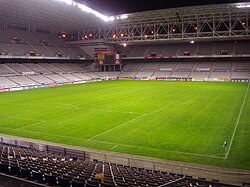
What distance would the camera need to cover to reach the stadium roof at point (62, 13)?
51.0 m

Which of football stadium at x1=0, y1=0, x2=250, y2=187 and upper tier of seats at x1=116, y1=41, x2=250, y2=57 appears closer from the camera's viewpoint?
football stadium at x1=0, y1=0, x2=250, y2=187

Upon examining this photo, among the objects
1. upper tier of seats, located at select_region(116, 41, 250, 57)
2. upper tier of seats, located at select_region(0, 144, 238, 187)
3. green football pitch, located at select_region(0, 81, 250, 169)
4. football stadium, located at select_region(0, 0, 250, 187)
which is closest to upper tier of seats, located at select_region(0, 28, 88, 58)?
football stadium, located at select_region(0, 0, 250, 187)

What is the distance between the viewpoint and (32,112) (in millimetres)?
30438

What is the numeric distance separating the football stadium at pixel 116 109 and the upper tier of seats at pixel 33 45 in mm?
427

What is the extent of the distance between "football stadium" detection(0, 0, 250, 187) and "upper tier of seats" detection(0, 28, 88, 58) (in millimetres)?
427

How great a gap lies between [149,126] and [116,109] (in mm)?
8811

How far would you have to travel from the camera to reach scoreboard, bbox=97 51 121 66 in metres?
88.2

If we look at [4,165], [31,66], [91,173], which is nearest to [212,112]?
[91,173]

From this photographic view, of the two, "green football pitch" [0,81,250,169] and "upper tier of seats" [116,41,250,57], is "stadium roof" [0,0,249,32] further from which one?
"green football pitch" [0,81,250,169]

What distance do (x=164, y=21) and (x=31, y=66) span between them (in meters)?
40.5

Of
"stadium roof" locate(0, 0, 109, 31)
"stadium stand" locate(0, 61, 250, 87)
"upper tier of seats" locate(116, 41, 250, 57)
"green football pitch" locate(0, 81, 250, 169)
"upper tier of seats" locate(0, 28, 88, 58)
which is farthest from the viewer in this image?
"upper tier of seats" locate(116, 41, 250, 57)

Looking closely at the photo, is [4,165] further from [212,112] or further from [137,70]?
[137,70]

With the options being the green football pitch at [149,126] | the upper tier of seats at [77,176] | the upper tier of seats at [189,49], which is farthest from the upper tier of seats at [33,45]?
the upper tier of seats at [77,176]

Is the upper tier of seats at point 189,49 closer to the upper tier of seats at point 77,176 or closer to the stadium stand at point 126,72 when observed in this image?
the stadium stand at point 126,72
